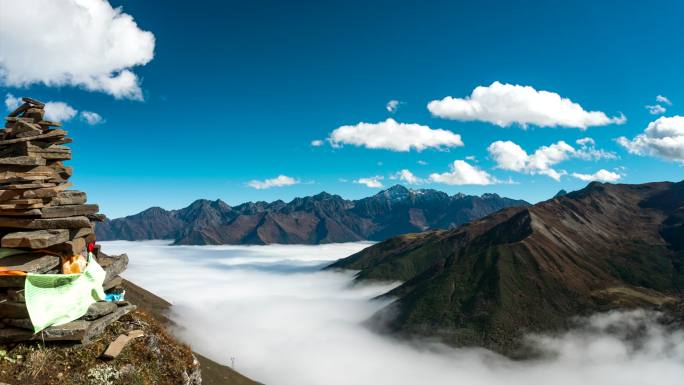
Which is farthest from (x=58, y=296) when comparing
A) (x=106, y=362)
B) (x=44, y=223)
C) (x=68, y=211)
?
(x=68, y=211)

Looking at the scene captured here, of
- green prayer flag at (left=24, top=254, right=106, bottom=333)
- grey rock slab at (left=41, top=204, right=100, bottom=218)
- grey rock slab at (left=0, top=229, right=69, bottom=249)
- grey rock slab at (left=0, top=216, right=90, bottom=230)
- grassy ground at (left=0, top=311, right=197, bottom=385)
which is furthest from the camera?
grey rock slab at (left=41, top=204, right=100, bottom=218)

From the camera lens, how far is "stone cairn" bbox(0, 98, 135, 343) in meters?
18.1

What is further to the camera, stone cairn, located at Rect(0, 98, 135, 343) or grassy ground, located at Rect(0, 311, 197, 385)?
stone cairn, located at Rect(0, 98, 135, 343)

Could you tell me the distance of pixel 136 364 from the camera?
18.8 m

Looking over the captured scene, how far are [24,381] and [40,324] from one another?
2.24 m

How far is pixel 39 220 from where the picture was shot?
20.2 meters

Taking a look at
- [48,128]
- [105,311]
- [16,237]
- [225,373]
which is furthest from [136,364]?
[225,373]

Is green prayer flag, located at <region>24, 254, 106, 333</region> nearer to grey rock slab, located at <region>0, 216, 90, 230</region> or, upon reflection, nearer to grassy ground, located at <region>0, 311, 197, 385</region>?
grassy ground, located at <region>0, 311, 197, 385</region>

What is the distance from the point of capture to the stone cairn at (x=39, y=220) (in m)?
18.1

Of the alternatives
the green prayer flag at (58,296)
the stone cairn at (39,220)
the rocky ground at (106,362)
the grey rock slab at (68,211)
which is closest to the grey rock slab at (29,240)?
the stone cairn at (39,220)

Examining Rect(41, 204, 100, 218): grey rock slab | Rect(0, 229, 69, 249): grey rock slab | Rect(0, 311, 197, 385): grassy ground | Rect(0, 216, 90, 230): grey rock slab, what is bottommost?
Rect(0, 311, 197, 385): grassy ground

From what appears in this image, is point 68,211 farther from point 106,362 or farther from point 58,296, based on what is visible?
point 106,362

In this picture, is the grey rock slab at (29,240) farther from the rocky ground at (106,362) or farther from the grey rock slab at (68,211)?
the rocky ground at (106,362)

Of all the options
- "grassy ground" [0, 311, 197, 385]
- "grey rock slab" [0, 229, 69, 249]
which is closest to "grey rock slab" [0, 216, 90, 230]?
"grey rock slab" [0, 229, 69, 249]
